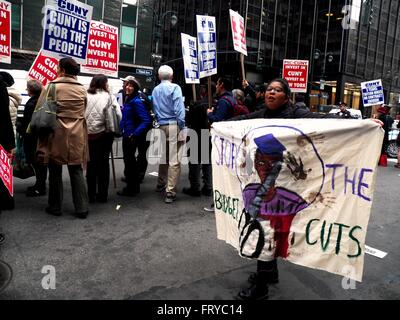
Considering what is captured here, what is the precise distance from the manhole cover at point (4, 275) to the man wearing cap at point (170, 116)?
2.80 meters

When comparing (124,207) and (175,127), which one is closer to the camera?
(124,207)

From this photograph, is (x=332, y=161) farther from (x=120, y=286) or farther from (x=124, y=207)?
(x=124, y=207)

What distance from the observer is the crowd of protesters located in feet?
14.9

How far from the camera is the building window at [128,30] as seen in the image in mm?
28422

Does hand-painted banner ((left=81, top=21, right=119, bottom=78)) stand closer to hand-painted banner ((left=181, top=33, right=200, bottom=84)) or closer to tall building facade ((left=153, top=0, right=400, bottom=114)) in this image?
hand-painted banner ((left=181, top=33, right=200, bottom=84))

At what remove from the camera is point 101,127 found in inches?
212

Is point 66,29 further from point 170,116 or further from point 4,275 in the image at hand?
point 4,275

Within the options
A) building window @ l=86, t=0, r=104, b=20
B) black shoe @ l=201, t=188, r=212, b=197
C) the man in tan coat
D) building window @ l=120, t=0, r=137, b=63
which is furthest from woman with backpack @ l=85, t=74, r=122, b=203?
building window @ l=120, t=0, r=137, b=63

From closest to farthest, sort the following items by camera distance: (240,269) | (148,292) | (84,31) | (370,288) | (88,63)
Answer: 1. (148,292)
2. (370,288)
3. (240,269)
4. (84,31)
5. (88,63)

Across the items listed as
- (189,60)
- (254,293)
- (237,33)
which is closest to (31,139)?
(189,60)

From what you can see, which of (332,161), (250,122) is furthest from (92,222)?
(332,161)

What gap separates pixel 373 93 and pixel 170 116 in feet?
27.8

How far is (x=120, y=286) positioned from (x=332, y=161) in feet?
6.56

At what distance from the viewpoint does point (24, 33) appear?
24438 mm
